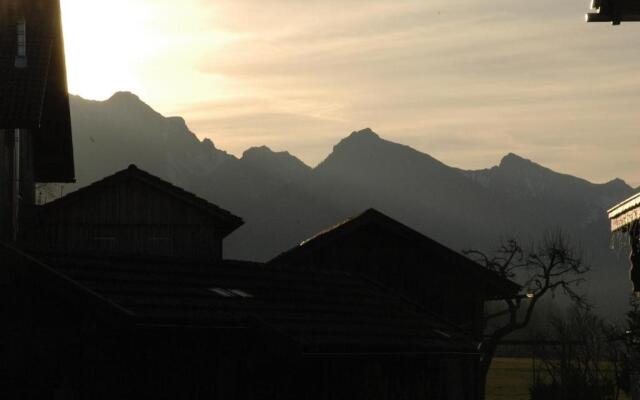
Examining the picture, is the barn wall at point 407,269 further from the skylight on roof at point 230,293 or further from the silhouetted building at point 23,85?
the skylight on roof at point 230,293

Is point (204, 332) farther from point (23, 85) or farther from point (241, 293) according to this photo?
point (23, 85)

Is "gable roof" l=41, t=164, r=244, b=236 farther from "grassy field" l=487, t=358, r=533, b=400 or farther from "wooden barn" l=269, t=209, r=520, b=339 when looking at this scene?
"grassy field" l=487, t=358, r=533, b=400

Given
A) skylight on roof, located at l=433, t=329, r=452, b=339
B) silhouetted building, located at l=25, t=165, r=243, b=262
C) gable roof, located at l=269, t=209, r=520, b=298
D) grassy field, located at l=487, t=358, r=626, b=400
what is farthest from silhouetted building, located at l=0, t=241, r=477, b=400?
grassy field, located at l=487, t=358, r=626, b=400

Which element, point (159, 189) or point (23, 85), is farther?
point (159, 189)

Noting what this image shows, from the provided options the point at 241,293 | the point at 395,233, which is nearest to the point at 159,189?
the point at 395,233

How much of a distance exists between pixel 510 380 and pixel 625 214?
74859 mm

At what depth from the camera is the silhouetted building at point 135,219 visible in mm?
35219

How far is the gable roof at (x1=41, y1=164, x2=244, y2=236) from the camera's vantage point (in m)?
35.4

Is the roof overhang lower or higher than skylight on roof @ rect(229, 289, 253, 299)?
higher

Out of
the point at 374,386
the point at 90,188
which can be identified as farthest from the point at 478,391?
the point at 374,386

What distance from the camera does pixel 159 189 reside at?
118ft

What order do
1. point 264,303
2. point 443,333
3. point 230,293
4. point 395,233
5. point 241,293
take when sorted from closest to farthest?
1. point 230,293
2. point 264,303
3. point 241,293
4. point 443,333
5. point 395,233

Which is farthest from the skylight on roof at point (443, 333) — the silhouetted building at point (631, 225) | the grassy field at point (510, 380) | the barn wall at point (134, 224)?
the grassy field at point (510, 380)

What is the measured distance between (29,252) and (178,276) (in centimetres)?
256
